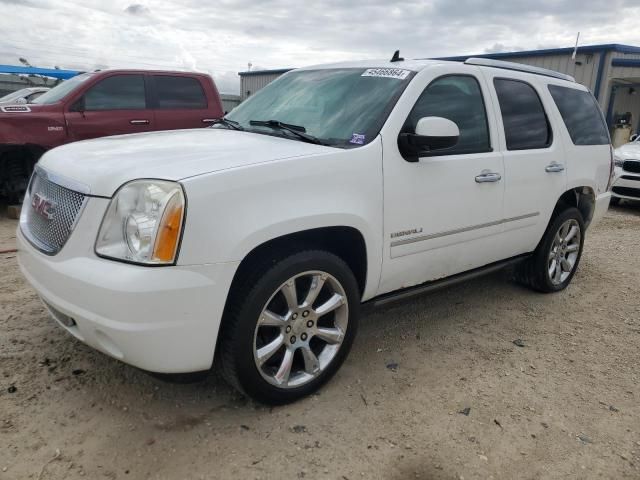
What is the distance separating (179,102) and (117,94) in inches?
35.7

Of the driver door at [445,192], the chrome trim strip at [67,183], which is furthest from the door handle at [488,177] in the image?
the chrome trim strip at [67,183]

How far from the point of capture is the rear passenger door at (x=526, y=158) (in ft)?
12.6

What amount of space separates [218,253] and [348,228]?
829 millimetres

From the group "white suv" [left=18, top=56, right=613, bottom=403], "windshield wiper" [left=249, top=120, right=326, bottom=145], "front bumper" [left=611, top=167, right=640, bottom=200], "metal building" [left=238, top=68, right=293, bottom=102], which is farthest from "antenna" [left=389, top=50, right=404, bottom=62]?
"metal building" [left=238, top=68, right=293, bottom=102]

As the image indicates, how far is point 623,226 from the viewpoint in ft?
26.7

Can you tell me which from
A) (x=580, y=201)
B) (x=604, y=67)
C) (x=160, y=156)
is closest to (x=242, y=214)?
(x=160, y=156)

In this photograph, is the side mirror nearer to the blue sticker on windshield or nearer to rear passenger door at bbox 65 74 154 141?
the blue sticker on windshield

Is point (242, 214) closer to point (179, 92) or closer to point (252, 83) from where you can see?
point (179, 92)

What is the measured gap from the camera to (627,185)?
9.55m

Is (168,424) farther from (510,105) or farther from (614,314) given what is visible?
(614,314)

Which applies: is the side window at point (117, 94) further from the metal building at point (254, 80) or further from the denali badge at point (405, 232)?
the metal building at point (254, 80)

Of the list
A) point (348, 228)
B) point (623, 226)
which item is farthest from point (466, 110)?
point (623, 226)

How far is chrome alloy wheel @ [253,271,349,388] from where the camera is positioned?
2.67 meters

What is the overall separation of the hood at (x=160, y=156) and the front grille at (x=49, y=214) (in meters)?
0.08
